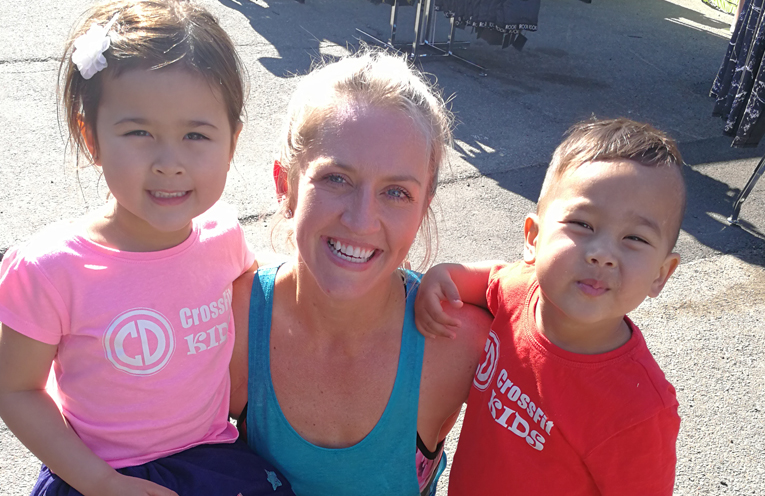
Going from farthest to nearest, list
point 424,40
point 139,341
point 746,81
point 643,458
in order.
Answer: point 424,40
point 746,81
point 139,341
point 643,458

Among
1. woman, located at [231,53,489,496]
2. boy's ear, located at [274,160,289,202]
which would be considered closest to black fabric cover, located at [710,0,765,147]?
woman, located at [231,53,489,496]

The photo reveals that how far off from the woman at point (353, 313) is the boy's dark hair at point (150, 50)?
0.73 feet

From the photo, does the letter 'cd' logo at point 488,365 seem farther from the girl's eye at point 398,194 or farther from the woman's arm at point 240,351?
the woman's arm at point 240,351

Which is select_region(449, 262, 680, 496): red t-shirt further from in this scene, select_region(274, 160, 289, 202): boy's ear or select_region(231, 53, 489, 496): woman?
select_region(274, 160, 289, 202): boy's ear

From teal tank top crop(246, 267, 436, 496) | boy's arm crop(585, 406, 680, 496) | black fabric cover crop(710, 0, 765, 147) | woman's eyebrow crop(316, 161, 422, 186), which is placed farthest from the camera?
black fabric cover crop(710, 0, 765, 147)

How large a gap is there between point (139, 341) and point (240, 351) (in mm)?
335

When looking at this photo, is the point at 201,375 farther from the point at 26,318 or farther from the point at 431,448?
the point at 431,448

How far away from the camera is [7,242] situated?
139 inches

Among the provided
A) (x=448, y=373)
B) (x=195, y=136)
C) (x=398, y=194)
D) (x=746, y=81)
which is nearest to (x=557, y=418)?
(x=448, y=373)

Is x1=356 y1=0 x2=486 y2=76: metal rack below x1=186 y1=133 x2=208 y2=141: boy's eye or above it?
below

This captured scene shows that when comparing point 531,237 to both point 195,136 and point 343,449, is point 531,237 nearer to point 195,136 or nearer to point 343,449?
point 343,449

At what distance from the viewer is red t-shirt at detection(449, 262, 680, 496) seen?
148cm

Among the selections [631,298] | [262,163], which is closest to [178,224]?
[631,298]

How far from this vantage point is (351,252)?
5.22ft
